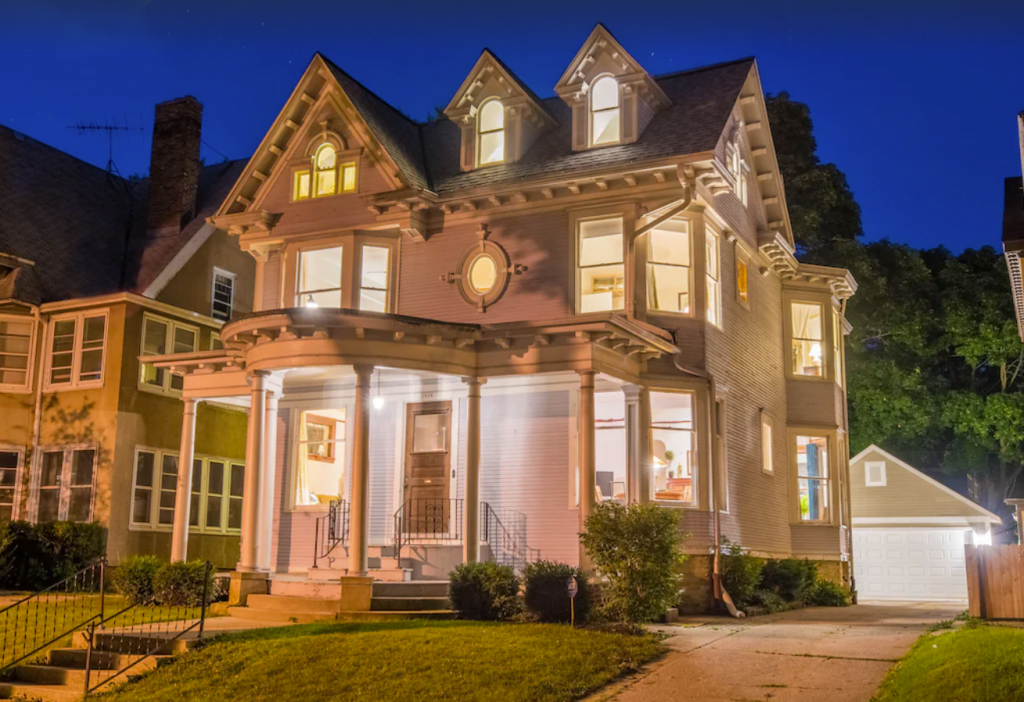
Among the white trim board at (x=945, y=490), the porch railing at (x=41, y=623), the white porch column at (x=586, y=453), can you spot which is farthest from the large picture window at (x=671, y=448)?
the white trim board at (x=945, y=490)

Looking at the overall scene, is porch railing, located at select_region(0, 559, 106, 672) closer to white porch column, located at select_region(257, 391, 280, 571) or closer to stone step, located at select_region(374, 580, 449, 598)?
white porch column, located at select_region(257, 391, 280, 571)

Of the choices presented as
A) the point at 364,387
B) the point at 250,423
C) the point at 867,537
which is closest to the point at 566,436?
the point at 364,387

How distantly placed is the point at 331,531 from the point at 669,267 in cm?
793

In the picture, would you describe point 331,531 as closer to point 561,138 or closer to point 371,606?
point 371,606

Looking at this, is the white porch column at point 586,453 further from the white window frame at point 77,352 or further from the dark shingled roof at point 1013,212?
the white window frame at point 77,352

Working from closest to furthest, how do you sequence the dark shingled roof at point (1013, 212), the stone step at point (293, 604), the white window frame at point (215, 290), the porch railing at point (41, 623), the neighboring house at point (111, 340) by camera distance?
the porch railing at point (41, 623) < the stone step at point (293, 604) < the dark shingled roof at point (1013, 212) < the neighboring house at point (111, 340) < the white window frame at point (215, 290)

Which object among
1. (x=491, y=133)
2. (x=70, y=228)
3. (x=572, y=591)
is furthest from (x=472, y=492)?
(x=70, y=228)

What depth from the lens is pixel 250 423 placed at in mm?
17984

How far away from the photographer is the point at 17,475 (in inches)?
1004

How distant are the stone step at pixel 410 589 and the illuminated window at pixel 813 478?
34.2 ft

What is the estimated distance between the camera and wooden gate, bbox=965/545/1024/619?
15.2 meters

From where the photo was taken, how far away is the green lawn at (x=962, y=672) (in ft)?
→ 31.0

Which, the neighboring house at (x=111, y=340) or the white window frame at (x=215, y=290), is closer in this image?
the neighboring house at (x=111, y=340)

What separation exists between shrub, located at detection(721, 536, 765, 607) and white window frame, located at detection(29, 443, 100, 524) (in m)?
14.0
